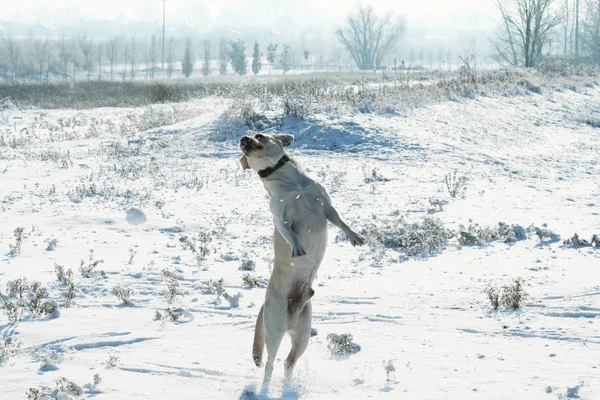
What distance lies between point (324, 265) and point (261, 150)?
4331mm

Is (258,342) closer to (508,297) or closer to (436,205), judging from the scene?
(508,297)

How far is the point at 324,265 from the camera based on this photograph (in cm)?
816

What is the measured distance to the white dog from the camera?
4.07 meters

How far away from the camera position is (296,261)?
13.6ft

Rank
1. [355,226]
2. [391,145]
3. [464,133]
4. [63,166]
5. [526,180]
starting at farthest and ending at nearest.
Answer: [464,133], [391,145], [63,166], [526,180], [355,226]

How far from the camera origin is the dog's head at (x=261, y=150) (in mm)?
3970

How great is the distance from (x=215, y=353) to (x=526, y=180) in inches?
415

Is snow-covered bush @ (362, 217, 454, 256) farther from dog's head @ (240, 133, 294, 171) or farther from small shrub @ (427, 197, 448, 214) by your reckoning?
dog's head @ (240, 133, 294, 171)

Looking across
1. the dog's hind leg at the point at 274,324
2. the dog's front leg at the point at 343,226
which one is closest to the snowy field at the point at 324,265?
the dog's hind leg at the point at 274,324

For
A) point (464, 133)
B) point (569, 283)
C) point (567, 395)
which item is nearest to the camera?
point (567, 395)

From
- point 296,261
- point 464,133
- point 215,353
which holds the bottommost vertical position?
point 215,353

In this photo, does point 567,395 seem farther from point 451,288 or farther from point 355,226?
point 355,226

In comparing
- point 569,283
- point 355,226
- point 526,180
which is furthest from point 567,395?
point 526,180

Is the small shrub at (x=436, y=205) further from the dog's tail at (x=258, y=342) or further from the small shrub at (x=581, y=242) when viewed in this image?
the dog's tail at (x=258, y=342)
